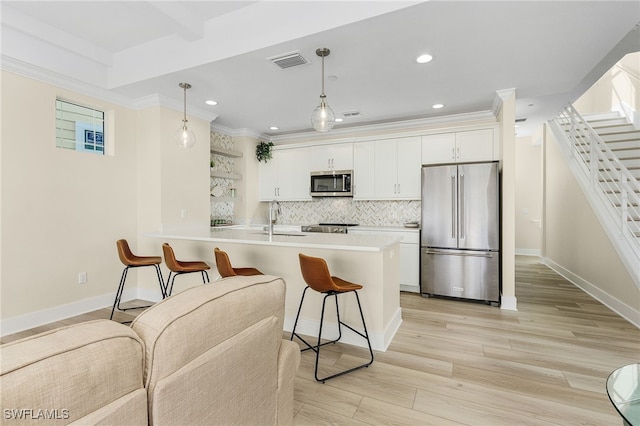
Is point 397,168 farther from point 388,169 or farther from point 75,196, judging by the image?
point 75,196

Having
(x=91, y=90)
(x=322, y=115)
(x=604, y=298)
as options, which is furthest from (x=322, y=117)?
(x=604, y=298)

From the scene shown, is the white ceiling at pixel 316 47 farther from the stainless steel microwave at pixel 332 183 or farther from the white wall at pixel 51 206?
the stainless steel microwave at pixel 332 183

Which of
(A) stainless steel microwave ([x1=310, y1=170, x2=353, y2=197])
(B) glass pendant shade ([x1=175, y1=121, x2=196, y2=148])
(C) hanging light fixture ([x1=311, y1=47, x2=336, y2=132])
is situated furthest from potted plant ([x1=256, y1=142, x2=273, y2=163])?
(C) hanging light fixture ([x1=311, y1=47, x2=336, y2=132])

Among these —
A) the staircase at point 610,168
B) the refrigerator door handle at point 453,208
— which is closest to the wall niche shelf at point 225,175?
the refrigerator door handle at point 453,208

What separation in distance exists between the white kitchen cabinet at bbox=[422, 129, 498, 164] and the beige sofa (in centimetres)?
411

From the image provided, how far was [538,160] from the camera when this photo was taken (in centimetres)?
744

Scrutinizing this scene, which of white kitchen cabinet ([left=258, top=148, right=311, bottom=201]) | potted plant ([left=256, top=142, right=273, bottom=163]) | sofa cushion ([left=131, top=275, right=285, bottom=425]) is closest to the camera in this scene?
sofa cushion ([left=131, top=275, right=285, bottom=425])

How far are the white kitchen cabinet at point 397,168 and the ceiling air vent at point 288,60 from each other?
96.7 inches

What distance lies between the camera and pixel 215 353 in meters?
0.89

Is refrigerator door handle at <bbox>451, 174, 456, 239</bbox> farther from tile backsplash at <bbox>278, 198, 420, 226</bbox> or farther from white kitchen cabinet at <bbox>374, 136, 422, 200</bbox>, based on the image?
tile backsplash at <bbox>278, 198, 420, 226</bbox>

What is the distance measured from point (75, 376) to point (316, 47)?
109 inches

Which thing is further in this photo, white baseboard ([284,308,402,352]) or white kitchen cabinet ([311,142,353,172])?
white kitchen cabinet ([311,142,353,172])

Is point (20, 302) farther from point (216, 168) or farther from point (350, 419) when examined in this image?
point (350, 419)

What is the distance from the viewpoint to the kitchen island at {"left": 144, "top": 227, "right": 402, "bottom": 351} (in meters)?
2.71
